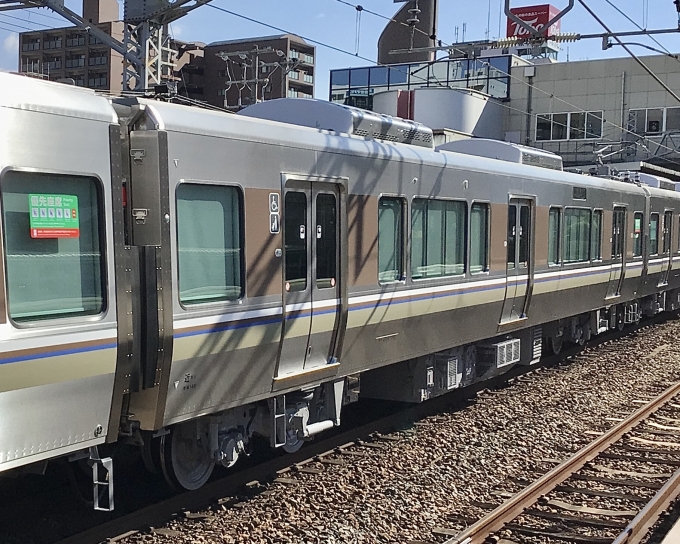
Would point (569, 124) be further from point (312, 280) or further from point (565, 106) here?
point (312, 280)

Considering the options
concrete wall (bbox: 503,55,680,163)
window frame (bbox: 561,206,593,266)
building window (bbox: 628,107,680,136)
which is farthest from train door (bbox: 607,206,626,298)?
building window (bbox: 628,107,680,136)

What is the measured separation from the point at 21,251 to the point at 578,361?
11520 mm

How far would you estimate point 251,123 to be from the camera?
681 cm

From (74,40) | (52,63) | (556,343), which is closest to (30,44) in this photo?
(52,63)

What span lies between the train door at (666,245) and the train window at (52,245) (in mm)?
16726

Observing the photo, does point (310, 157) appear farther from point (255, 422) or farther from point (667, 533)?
point (667, 533)

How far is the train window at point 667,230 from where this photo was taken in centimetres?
1969

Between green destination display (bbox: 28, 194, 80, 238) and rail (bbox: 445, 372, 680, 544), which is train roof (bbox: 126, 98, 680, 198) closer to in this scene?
green destination display (bbox: 28, 194, 80, 238)

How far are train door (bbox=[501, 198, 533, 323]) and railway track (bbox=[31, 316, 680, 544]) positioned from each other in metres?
1.76

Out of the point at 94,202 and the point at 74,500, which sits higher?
the point at 94,202

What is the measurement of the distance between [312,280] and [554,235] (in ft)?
21.5

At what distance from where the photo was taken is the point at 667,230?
1991 centimetres

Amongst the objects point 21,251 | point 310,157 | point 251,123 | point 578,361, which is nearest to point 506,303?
point 578,361

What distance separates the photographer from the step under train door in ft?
23.9
